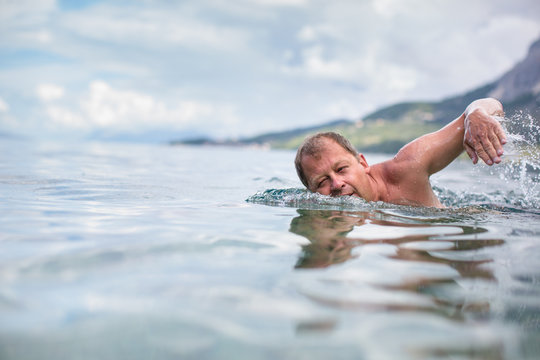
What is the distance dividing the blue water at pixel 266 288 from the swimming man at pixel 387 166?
119cm

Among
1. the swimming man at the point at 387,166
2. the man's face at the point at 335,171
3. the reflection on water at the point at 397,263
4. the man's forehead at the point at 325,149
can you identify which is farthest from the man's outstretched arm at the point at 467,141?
the reflection on water at the point at 397,263

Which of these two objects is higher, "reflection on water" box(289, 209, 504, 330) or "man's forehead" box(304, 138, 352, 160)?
"man's forehead" box(304, 138, 352, 160)

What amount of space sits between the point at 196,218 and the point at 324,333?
2.69m

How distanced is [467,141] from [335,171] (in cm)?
148

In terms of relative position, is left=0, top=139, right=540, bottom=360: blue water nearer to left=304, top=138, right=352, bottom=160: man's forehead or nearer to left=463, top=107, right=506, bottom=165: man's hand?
left=463, top=107, right=506, bottom=165: man's hand

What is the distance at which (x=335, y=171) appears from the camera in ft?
17.0

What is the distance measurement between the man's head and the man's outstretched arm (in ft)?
2.16

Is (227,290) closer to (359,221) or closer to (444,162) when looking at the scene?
(359,221)

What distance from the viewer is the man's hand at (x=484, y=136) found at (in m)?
4.05

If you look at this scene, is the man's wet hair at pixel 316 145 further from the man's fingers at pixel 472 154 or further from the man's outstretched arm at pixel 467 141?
the man's fingers at pixel 472 154

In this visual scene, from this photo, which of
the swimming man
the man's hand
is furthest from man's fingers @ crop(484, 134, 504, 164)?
the swimming man

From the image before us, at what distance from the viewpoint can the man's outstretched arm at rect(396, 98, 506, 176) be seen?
4090 millimetres

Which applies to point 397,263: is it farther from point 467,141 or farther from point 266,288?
point 467,141

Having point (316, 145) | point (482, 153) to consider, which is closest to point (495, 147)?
point (482, 153)
